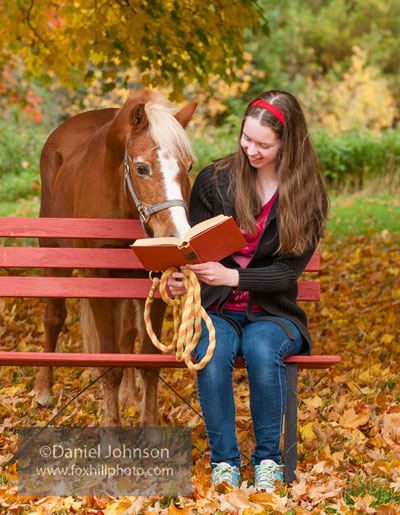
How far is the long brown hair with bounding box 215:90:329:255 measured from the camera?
311 centimetres

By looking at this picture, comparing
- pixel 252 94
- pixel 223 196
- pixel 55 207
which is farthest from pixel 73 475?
pixel 252 94

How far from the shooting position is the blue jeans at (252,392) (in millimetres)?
2932

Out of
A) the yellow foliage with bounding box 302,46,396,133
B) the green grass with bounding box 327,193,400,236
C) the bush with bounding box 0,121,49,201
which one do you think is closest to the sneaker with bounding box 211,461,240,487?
the green grass with bounding box 327,193,400,236

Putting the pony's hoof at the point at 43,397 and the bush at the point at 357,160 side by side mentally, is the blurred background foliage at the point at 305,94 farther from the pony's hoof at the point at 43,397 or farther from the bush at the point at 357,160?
the pony's hoof at the point at 43,397

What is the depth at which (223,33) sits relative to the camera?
6344mm

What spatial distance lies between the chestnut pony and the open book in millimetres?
162

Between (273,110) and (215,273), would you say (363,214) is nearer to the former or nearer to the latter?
(273,110)

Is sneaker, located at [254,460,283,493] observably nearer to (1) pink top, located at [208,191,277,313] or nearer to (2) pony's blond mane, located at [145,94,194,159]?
(1) pink top, located at [208,191,277,313]

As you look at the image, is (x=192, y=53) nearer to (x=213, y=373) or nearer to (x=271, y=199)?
(x=271, y=199)

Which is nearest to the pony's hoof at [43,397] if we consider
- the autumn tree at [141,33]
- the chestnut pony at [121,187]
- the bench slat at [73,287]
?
the chestnut pony at [121,187]

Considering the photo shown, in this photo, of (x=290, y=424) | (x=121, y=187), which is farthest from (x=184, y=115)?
(x=290, y=424)

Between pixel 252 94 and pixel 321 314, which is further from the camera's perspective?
pixel 252 94

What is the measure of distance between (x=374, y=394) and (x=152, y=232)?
1907mm

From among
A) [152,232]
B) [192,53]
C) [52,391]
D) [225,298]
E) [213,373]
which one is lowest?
[52,391]
